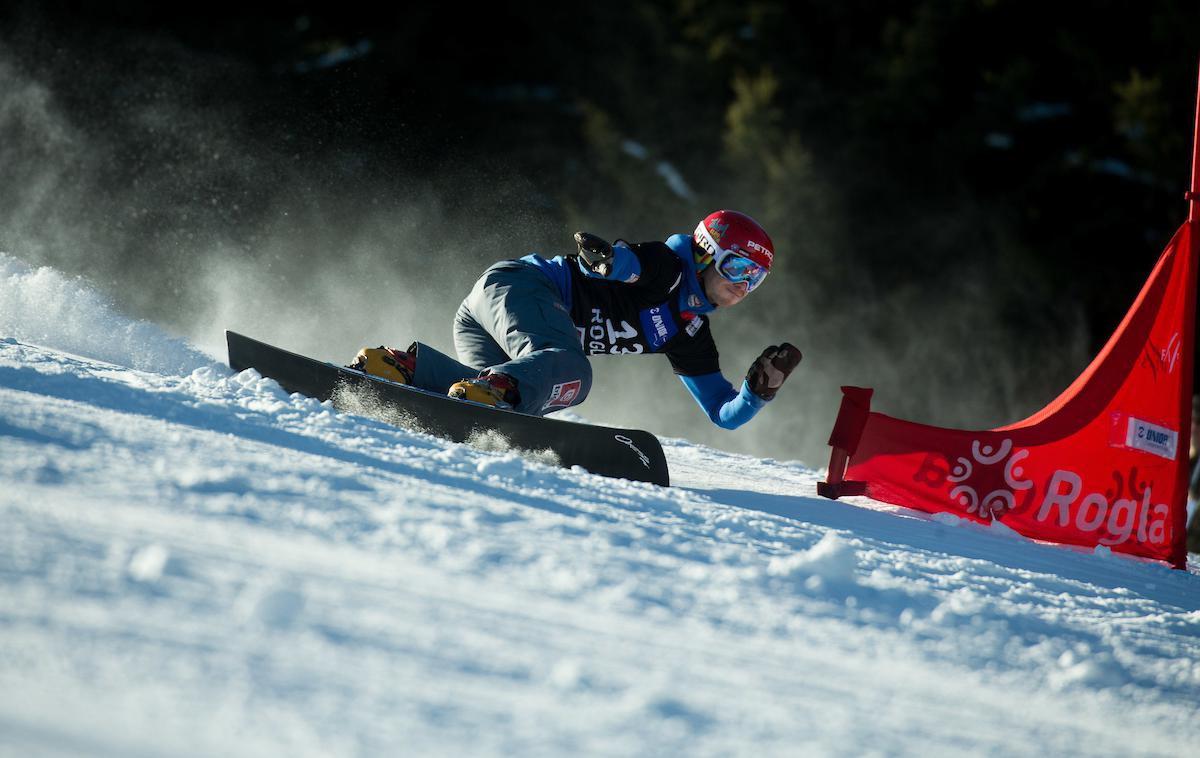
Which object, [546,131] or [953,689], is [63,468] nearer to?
[953,689]

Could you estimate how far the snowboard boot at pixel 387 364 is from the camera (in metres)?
3.56

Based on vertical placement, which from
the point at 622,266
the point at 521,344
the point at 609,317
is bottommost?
the point at 521,344

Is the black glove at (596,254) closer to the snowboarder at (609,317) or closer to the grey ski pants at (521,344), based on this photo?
the snowboarder at (609,317)

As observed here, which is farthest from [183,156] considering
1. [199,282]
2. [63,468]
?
[63,468]

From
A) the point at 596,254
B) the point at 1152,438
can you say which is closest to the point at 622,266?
the point at 596,254

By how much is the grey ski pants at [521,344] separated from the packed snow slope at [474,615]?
24.4 inches

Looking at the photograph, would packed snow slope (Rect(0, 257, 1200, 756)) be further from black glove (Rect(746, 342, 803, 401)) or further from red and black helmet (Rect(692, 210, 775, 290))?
red and black helmet (Rect(692, 210, 775, 290))

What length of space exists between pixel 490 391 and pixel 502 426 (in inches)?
7.6

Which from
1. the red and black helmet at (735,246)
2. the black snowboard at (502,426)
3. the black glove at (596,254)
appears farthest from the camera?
the red and black helmet at (735,246)

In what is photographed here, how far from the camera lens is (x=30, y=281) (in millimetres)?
4180

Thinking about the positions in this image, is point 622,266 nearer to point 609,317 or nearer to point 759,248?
point 609,317

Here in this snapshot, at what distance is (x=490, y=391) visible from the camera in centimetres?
321

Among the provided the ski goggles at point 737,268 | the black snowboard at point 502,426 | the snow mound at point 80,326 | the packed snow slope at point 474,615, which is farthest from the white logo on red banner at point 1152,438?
the snow mound at point 80,326

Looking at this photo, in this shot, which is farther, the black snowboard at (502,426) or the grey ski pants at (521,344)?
the grey ski pants at (521,344)
